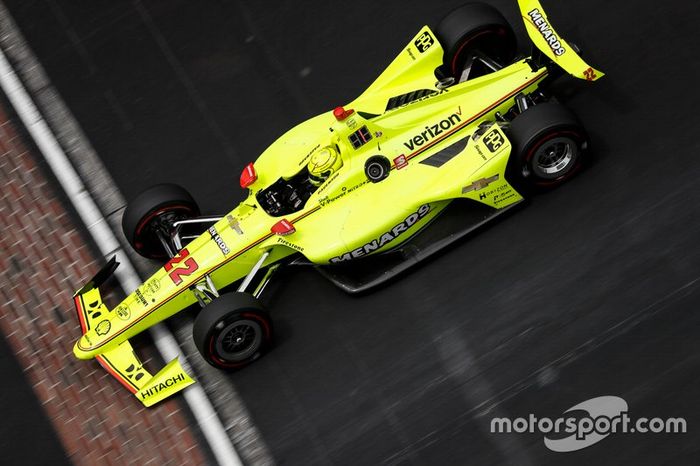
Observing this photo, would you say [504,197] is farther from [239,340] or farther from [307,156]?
[239,340]

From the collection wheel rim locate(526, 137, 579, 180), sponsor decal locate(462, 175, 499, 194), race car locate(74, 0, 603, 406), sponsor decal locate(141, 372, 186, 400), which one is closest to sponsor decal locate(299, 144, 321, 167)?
race car locate(74, 0, 603, 406)

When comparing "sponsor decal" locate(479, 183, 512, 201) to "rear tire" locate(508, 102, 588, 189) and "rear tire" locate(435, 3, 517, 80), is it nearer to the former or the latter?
"rear tire" locate(508, 102, 588, 189)

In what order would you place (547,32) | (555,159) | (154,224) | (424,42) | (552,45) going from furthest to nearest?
(424,42), (154,224), (555,159), (547,32), (552,45)

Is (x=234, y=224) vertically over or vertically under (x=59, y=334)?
under

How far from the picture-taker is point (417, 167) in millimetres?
11078

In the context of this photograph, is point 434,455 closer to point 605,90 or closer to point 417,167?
point 417,167

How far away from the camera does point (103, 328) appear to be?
11.2 meters

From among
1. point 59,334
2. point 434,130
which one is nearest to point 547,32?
point 434,130

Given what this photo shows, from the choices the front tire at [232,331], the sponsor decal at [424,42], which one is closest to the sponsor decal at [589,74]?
the sponsor decal at [424,42]

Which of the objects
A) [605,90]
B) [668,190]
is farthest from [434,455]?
[605,90]

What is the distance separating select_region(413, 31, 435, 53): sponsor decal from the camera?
11.9 m

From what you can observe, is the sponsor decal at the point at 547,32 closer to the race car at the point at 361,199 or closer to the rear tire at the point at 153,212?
the race car at the point at 361,199

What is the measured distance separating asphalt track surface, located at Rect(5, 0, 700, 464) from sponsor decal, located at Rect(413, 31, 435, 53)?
1.21 metres

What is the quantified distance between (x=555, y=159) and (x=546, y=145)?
46 cm
